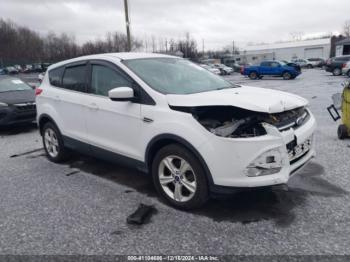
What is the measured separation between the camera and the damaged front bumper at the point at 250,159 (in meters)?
2.97

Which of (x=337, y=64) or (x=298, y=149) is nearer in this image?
(x=298, y=149)

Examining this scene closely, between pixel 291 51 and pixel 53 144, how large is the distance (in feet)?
244

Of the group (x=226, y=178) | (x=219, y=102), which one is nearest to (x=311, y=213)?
(x=226, y=178)

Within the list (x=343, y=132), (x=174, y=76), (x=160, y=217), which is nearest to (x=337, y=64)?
(x=343, y=132)

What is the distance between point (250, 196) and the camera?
378cm

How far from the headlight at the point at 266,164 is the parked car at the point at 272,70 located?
2484 cm

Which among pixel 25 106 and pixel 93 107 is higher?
pixel 93 107

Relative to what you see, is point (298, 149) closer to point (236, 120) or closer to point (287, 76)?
point (236, 120)

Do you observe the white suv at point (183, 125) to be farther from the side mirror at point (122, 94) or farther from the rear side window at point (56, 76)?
the rear side window at point (56, 76)

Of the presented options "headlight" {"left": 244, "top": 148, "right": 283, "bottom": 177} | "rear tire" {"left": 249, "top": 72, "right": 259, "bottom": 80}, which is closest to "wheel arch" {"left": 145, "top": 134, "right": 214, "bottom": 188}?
"headlight" {"left": 244, "top": 148, "right": 283, "bottom": 177}

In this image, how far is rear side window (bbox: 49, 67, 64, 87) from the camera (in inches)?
202

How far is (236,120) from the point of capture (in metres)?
3.21

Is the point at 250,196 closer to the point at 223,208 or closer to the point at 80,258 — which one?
the point at 223,208

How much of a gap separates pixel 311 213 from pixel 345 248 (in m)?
0.65
